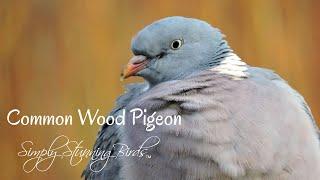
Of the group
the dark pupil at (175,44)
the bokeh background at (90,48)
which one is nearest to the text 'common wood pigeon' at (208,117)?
the dark pupil at (175,44)

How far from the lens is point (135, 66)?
7.37 ft

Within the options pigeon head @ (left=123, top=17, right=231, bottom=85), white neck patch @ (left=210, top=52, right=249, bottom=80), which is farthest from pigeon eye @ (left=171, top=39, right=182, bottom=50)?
white neck patch @ (left=210, top=52, right=249, bottom=80)

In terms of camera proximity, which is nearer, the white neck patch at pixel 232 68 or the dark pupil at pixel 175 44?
the white neck patch at pixel 232 68

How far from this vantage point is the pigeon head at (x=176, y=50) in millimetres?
2227

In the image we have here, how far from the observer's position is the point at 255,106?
6.85 feet

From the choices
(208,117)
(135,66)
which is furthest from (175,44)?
(208,117)

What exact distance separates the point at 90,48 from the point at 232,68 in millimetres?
580

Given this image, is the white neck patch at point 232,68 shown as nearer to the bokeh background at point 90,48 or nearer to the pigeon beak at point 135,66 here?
the pigeon beak at point 135,66

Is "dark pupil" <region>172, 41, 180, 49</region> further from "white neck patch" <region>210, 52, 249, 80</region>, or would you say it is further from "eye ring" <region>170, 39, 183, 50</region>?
"white neck patch" <region>210, 52, 249, 80</region>

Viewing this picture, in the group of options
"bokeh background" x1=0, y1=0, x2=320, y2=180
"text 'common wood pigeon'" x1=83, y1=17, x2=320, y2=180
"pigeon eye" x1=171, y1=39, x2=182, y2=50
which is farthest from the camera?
"bokeh background" x1=0, y1=0, x2=320, y2=180

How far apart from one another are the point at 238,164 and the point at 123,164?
1.10ft

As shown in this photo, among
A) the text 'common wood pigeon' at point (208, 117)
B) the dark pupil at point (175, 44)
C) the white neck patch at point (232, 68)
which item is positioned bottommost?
the text 'common wood pigeon' at point (208, 117)

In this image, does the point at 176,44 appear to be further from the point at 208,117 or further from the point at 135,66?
the point at 208,117

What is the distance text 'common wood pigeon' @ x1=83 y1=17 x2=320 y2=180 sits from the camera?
2035 millimetres
